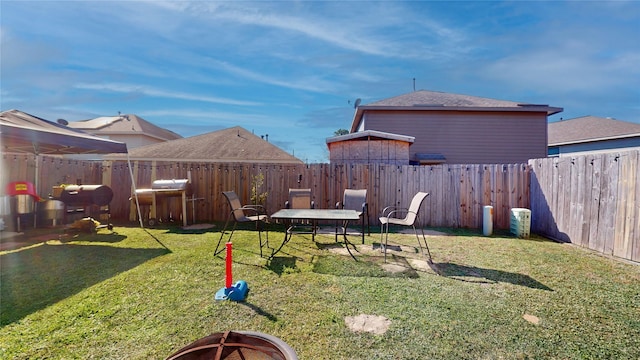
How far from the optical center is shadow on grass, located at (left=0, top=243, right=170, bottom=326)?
8.41 ft

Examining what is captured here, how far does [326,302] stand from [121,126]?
1813 centimetres

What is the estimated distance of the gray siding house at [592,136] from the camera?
12727mm

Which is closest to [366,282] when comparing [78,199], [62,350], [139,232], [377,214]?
[62,350]

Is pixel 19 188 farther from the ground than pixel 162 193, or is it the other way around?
pixel 19 188

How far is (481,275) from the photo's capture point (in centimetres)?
335

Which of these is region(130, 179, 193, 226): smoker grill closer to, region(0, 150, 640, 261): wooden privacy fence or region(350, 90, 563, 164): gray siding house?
region(0, 150, 640, 261): wooden privacy fence

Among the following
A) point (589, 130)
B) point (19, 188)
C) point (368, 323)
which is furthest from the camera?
point (589, 130)

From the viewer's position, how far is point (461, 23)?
838 centimetres

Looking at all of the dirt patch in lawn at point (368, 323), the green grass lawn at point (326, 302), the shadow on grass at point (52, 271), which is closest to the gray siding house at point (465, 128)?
the green grass lawn at point (326, 302)

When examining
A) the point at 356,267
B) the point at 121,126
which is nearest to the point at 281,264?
the point at 356,267

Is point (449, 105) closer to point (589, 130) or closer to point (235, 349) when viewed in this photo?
point (589, 130)

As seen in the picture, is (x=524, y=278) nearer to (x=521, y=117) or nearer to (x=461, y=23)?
(x=461, y=23)

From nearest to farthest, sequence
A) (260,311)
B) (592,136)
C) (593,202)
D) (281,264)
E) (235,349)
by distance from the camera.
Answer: (235,349)
(260,311)
(281,264)
(593,202)
(592,136)

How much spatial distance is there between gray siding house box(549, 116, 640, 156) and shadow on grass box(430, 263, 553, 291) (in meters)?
14.8
